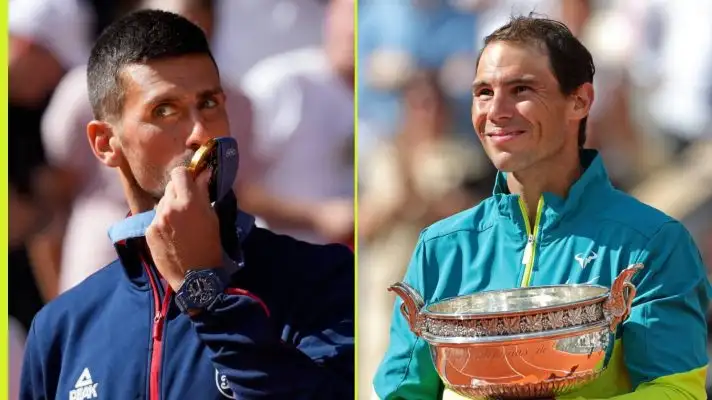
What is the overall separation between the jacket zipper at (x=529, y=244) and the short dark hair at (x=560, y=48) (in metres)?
0.25

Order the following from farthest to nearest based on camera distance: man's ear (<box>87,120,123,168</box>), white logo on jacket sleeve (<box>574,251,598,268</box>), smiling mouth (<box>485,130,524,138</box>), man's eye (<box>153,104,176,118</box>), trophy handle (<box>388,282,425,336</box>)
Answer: man's ear (<box>87,120,123,168</box>)
man's eye (<box>153,104,176,118</box>)
smiling mouth (<box>485,130,524,138</box>)
white logo on jacket sleeve (<box>574,251,598,268</box>)
trophy handle (<box>388,282,425,336</box>)

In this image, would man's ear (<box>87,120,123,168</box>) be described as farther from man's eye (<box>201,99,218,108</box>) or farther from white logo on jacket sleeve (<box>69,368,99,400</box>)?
white logo on jacket sleeve (<box>69,368,99,400</box>)

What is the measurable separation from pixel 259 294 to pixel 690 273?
4.36 ft

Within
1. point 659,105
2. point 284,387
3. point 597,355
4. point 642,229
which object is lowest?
point 284,387

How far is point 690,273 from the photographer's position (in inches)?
136

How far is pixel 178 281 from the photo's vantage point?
3.89 meters

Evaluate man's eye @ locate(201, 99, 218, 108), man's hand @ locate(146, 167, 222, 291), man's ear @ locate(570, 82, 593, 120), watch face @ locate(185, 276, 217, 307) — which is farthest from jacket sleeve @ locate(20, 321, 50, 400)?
man's ear @ locate(570, 82, 593, 120)

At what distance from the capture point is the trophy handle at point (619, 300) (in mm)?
3182

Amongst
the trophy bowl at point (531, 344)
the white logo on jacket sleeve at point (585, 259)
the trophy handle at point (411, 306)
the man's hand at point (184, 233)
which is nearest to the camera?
the trophy bowl at point (531, 344)

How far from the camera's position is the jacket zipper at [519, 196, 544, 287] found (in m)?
3.54

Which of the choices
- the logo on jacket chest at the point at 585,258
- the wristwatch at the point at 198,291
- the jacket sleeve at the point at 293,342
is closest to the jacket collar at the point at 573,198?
the logo on jacket chest at the point at 585,258

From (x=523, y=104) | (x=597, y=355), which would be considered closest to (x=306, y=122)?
(x=523, y=104)

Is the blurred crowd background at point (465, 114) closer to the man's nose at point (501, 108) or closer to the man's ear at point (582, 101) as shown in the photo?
the man's ear at point (582, 101)

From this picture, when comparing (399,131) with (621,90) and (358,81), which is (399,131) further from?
(621,90)
